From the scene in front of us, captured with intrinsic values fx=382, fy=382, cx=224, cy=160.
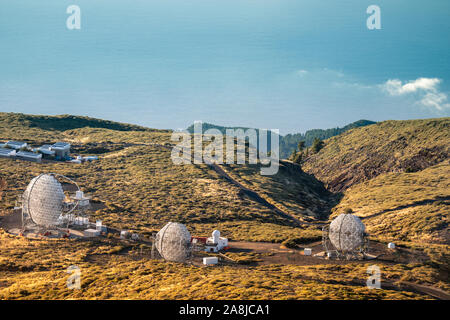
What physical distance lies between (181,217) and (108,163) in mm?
37197

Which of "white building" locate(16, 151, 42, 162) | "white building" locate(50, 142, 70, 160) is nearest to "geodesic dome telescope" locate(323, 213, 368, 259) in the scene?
"white building" locate(16, 151, 42, 162)

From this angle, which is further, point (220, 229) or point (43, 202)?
point (220, 229)

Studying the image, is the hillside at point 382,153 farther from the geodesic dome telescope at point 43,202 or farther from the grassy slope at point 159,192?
the geodesic dome telescope at point 43,202

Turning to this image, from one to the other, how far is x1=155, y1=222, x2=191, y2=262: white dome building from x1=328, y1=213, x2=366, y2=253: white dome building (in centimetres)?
1564

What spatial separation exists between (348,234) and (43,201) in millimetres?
32528

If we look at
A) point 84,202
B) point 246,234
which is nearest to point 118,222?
point 84,202

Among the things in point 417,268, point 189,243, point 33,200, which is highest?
point 33,200

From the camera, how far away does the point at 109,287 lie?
28750 mm

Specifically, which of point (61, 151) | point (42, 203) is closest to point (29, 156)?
point (61, 151)

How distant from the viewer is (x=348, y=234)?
38.9 metres

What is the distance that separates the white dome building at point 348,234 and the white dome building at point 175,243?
1564 centimetres

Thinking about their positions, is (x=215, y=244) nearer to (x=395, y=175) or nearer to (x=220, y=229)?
(x=220, y=229)

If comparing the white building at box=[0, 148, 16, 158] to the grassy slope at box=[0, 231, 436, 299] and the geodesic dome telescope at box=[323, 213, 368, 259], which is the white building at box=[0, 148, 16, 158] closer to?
the grassy slope at box=[0, 231, 436, 299]
